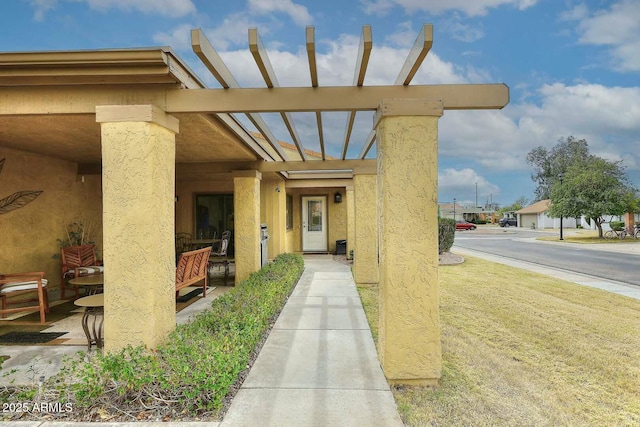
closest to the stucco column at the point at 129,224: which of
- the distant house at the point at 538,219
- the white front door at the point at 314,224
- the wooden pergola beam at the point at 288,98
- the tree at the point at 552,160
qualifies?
the wooden pergola beam at the point at 288,98

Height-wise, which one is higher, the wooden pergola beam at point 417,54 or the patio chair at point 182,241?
the wooden pergola beam at point 417,54

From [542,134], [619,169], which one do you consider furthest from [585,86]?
[619,169]

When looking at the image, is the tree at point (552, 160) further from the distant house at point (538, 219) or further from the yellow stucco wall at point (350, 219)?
the yellow stucco wall at point (350, 219)

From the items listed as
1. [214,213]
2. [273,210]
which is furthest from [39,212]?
[273,210]

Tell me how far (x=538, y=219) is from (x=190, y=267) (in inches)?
1923

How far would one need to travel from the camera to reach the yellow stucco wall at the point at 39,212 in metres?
5.63

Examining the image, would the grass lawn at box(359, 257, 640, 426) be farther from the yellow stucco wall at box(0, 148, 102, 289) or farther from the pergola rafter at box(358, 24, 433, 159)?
the yellow stucco wall at box(0, 148, 102, 289)

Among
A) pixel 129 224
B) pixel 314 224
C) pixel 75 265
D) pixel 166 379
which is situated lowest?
pixel 166 379

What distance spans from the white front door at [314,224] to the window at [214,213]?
11.5 ft

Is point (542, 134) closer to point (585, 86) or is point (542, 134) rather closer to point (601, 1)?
point (585, 86)

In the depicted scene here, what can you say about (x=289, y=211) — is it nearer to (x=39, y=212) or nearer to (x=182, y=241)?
(x=182, y=241)

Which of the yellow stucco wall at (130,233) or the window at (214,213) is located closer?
the yellow stucco wall at (130,233)

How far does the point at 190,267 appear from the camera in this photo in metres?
5.65

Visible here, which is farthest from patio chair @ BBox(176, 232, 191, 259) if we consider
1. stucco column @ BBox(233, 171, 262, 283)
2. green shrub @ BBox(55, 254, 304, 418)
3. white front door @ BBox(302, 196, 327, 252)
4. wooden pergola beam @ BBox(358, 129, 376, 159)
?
green shrub @ BBox(55, 254, 304, 418)
